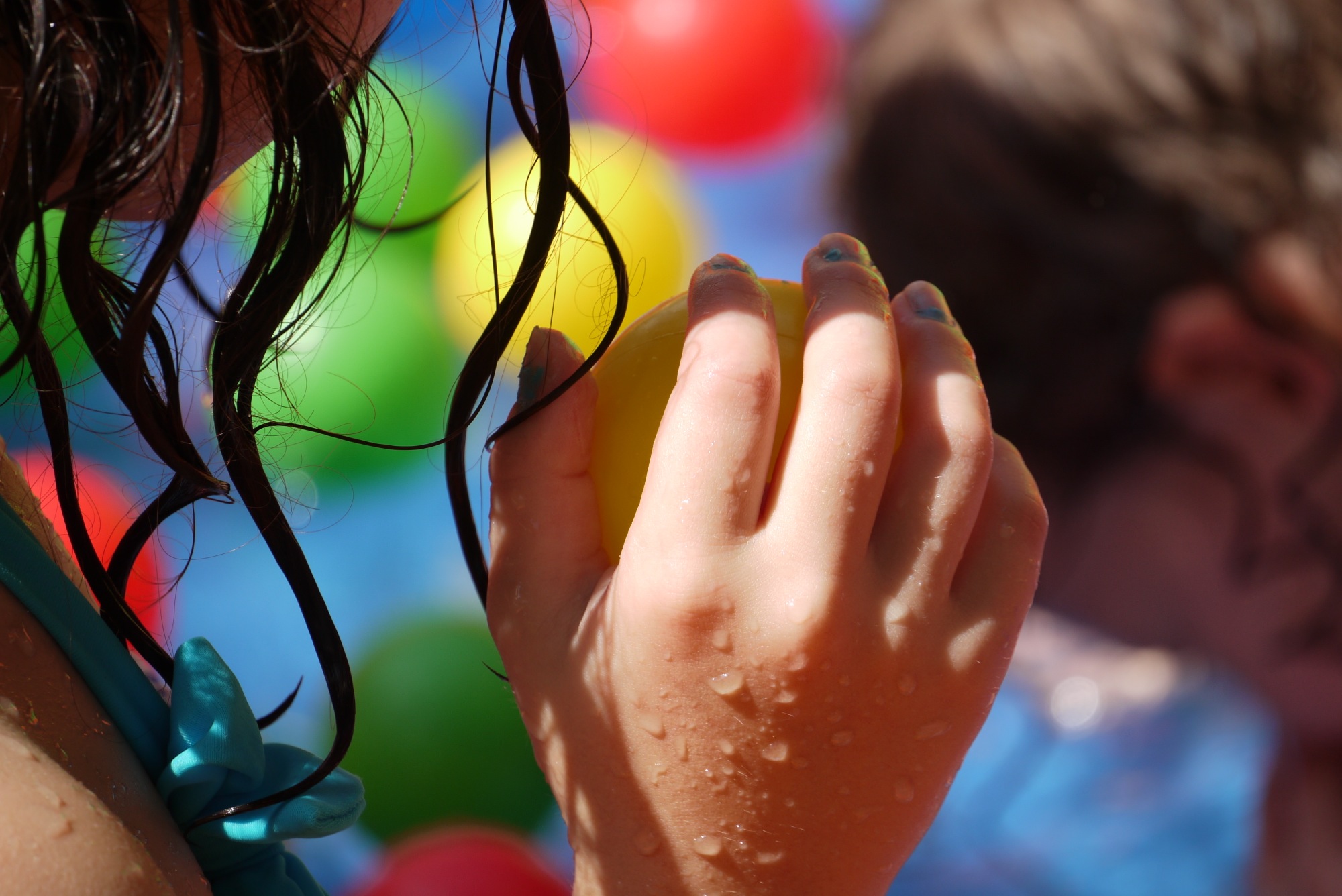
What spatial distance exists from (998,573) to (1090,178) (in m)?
1.22

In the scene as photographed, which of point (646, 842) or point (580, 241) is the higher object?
point (580, 241)

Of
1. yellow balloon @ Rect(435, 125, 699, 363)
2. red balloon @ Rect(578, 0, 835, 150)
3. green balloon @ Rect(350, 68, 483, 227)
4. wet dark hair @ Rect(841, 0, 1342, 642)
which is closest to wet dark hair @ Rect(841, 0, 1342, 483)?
wet dark hair @ Rect(841, 0, 1342, 642)

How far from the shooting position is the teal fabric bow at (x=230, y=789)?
0.50m

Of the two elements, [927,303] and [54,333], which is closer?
[927,303]

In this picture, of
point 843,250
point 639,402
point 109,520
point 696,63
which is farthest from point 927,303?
point 696,63

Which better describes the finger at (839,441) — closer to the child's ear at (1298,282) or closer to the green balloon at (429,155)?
the green balloon at (429,155)

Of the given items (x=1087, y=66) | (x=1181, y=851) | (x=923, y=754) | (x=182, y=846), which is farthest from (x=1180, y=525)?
(x=182, y=846)

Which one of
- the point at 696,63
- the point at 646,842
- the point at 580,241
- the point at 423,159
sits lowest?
the point at 646,842

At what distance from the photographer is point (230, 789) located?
53cm

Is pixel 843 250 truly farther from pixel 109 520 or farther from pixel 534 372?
pixel 109 520

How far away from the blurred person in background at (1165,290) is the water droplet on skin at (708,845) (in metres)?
1.21

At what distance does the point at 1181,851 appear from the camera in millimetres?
1582

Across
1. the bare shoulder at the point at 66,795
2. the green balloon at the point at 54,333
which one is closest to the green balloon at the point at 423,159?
the green balloon at the point at 54,333

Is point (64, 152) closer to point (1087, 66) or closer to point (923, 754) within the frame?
point (923, 754)
